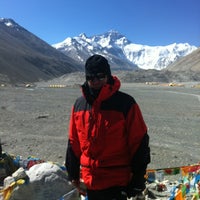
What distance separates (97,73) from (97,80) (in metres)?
0.06

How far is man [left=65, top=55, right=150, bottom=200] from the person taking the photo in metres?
3.24

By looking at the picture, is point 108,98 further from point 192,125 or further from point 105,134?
point 192,125

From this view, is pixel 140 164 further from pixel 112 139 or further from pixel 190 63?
pixel 190 63

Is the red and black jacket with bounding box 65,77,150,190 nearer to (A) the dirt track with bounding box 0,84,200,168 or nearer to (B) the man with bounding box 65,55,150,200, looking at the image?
(B) the man with bounding box 65,55,150,200

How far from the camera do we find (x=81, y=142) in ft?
11.3

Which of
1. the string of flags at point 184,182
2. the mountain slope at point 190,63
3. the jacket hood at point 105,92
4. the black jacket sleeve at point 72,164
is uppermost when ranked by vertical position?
the mountain slope at point 190,63

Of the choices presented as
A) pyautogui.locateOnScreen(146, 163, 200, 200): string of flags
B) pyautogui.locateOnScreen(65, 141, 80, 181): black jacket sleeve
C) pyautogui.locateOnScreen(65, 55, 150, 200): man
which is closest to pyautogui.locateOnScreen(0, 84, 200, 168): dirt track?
pyautogui.locateOnScreen(146, 163, 200, 200): string of flags

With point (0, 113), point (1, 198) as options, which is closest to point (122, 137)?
point (1, 198)

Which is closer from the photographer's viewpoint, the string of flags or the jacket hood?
the jacket hood

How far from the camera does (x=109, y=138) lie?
3.25 meters

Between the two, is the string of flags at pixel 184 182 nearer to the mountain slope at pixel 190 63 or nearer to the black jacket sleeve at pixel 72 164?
the black jacket sleeve at pixel 72 164

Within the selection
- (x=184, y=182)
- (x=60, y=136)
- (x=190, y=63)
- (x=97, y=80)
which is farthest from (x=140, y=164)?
(x=190, y=63)

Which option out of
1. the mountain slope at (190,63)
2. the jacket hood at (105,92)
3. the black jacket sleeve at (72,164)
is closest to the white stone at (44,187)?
the black jacket sleeve at (72,164)

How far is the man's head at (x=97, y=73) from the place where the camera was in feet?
11.0
